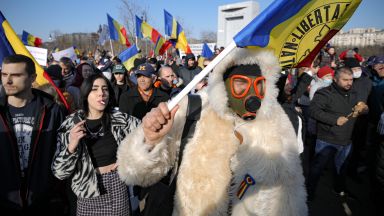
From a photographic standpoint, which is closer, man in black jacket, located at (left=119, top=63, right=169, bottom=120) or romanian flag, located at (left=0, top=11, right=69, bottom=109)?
romanian flag, located at (left=0, top=11, right=69, bottom=109)

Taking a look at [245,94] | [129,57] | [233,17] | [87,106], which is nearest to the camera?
[245,94]

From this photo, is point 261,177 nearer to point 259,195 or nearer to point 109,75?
point 259,195

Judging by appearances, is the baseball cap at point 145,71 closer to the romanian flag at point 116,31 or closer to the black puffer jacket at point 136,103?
the black puffer jacket at point 136,103

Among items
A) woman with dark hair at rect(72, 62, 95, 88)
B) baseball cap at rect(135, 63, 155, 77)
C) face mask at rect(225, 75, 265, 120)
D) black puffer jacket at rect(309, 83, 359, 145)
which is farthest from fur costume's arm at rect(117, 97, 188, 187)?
woman with dark hair at rect(72, 62, 95, 88)

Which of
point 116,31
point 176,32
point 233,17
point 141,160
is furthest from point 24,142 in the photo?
point 233,17

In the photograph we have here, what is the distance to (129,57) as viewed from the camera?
7695 millimetres

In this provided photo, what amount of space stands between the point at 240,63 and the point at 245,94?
0.83 feet

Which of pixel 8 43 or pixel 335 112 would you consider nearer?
pixel 8 43

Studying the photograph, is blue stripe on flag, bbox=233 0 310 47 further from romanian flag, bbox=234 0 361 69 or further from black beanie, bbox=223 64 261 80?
black beanie, bbox=223 64 261 80

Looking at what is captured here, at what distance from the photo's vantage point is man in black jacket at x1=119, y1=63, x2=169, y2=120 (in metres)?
4.20

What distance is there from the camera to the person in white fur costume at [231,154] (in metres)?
1.78

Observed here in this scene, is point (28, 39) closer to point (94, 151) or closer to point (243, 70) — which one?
point (94, 151)

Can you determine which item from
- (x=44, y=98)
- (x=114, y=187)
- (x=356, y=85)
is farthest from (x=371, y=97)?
(x=44, y=98)

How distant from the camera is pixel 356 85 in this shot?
499 centimetres
